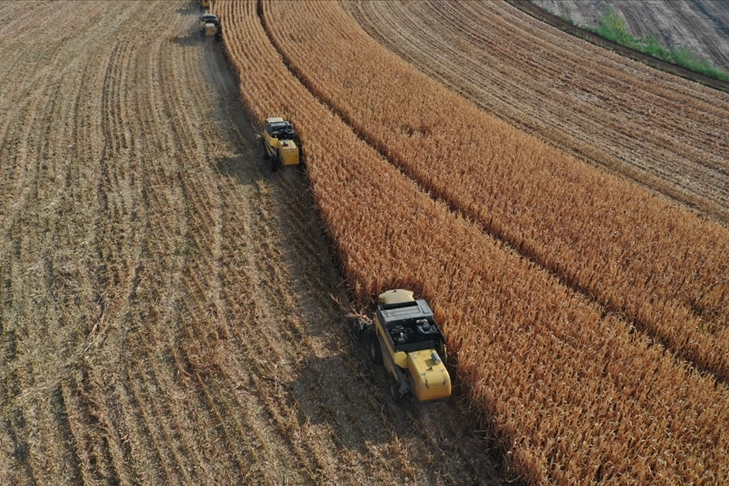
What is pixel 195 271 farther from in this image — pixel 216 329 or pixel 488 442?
pixel 488 442

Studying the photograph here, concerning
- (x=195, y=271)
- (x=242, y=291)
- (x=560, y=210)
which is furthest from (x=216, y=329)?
(x=560, y=210)

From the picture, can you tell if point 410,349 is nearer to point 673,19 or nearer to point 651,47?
point 651,47

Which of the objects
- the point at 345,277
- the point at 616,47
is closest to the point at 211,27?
the point at 345,277

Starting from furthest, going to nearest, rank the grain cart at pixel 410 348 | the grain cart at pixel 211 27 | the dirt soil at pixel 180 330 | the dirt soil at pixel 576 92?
1. the grain cart at pixel 211 27
2. the dirt soil at pixel 576 92
3. the grain cart at pixel 410 348
4. the dirt soil at pixel 180 330

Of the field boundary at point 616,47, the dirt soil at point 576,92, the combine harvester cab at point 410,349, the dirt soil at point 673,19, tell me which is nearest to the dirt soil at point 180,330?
the combine harvester cab at point 410,349

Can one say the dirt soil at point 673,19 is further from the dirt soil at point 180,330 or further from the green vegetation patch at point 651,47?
the dirt soil at point 180,330

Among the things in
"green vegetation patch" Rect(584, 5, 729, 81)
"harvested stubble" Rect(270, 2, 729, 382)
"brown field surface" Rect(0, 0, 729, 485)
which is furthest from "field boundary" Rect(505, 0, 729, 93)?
"harvested stubble" Rect(270, 2, 729, 382)
